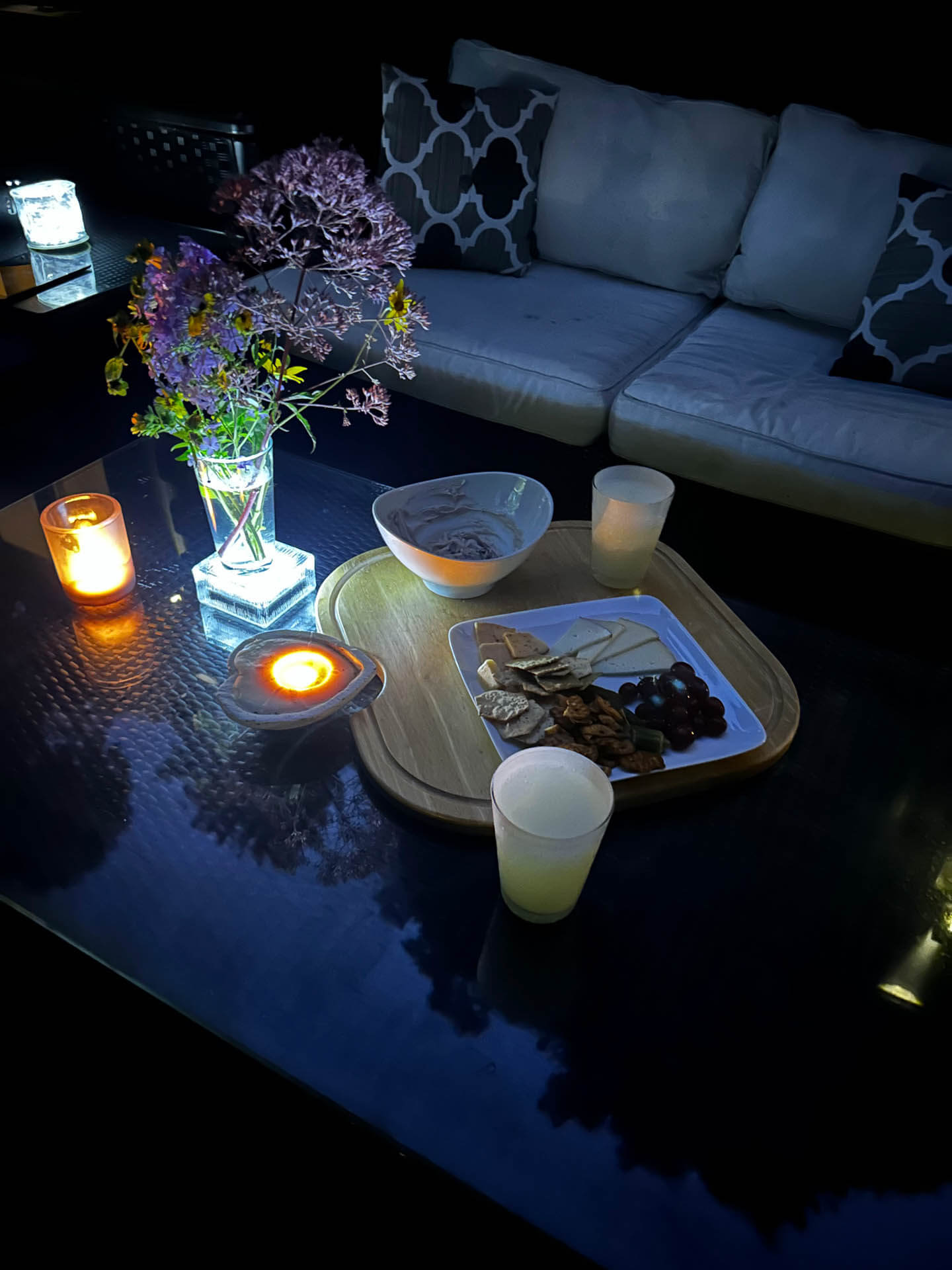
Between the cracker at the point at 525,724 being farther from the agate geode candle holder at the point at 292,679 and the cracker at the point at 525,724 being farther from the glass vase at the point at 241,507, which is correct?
the glass vase at the point at 241,507

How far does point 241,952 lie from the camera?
0.86 meters

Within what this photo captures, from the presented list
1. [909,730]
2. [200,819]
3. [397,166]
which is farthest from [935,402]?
[200,819]

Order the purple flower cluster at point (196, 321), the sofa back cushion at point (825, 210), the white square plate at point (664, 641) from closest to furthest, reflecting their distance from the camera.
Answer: the purple flower cluster at point (196, 321) < the white square plate at point (664, 641) < the sofa back cushion at point (825, 210)

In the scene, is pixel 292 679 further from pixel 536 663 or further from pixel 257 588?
pixel 536 663

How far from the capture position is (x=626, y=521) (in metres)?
Answer: 1.26

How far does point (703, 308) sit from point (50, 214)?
1.80 metres

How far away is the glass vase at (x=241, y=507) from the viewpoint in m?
1.15

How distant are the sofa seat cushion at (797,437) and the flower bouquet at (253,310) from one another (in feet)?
3.30

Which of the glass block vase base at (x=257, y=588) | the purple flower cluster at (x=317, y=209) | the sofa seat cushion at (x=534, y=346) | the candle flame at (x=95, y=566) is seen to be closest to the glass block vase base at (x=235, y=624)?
the glass block vase base at (x=257, y=588)

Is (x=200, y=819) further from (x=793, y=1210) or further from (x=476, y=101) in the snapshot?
Result: (x=476, y=101)

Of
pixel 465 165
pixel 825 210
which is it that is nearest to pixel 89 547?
pixel 465 165

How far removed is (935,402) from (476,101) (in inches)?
54.9

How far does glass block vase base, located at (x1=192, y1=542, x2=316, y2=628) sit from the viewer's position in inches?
48.9

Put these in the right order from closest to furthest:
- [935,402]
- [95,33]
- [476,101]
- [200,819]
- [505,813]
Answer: [505,813], [200,819], [935,402], [476,101], [95,33]
